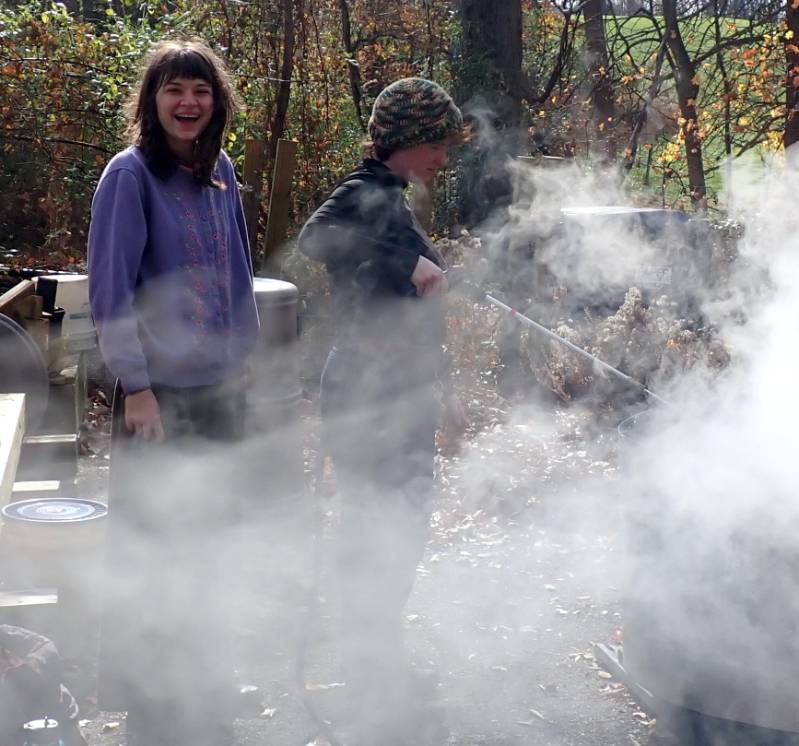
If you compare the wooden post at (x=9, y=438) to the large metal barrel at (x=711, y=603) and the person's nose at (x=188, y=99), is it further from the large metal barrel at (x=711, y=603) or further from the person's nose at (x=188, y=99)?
the large metal barrel at (x=711, y=603)

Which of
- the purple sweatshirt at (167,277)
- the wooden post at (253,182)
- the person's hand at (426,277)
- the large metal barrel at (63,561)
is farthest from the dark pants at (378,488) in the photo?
the wooden post at (253,182)

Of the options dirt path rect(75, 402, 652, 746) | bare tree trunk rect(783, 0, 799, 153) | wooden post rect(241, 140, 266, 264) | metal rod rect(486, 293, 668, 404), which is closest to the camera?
dirt path rect(75, 402, 652, 746)

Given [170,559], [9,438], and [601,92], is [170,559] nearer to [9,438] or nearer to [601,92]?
[9,438]

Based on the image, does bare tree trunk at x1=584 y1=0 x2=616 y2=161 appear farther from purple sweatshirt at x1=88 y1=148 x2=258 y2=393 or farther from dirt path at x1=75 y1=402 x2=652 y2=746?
purple sweatshirt at x1=88 y1=148 x2=258 y2=393

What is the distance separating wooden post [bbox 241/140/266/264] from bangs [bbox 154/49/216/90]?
454 centimetres

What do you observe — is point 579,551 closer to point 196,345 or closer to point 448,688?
point 448,688

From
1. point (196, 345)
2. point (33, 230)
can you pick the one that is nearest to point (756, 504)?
point (196, 345)

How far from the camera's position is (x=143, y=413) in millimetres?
2652

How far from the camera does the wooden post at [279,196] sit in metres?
7.00

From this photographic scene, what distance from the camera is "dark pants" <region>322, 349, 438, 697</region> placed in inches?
127

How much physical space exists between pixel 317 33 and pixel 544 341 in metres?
3.91

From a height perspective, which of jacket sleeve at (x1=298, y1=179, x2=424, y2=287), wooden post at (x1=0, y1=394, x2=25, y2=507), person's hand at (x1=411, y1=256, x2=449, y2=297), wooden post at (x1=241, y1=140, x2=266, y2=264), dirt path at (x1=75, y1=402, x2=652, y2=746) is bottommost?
dirt path at (x1=75, y1=402, x2=652, y2=746)

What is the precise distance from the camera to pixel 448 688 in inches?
134

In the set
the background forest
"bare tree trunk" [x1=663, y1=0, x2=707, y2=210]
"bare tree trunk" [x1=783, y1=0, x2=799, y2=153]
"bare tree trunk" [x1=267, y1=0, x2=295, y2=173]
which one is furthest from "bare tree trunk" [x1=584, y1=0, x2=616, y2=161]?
"bare tree trunk" [x1=267, y1=0, x2=295, y2=173]
